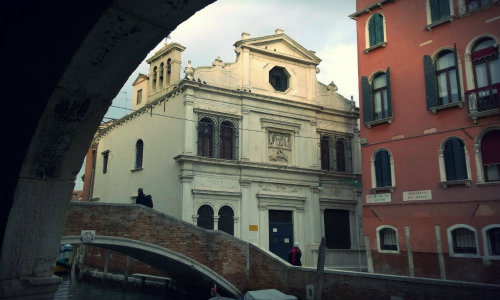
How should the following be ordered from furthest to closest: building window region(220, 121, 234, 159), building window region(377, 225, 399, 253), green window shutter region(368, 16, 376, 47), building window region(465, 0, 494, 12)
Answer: building window region(220, 121, 234, 159) < green window shutter region(368, 16, 376, 47) < building window region(377, 225, 399, 253) < building window region(465, 0, 494, 12)

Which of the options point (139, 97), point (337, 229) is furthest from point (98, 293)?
point (337, 229)

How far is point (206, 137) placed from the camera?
58.2ft

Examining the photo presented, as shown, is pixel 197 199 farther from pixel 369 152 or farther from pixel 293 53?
pixel 293 53

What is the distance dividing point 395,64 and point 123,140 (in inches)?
520

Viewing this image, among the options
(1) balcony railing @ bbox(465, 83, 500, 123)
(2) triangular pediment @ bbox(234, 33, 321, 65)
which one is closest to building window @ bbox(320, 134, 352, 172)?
(2) triangular pediment @ bbox(234, 33, 321, 65)

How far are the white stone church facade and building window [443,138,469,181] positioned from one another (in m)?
4.33

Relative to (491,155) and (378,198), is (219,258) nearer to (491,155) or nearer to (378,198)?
(378,198)

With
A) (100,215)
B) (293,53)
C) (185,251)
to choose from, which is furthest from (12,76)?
(293,53)

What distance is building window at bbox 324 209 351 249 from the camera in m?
19.9

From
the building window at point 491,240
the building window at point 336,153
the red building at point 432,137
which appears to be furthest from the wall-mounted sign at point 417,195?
the building window at point 336,153

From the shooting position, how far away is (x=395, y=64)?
15.4m

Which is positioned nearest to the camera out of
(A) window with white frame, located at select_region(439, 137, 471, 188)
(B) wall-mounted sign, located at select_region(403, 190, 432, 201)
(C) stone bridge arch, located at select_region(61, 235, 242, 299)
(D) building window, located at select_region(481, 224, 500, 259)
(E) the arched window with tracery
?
(C) stone bridge arch, located at select_region(61, 235, 242, 299)

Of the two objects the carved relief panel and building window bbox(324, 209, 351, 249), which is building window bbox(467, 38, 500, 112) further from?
building window bbox(324, 209, 351, 249)

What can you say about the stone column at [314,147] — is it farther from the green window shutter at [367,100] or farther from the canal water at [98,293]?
the canal water at [98,293]
